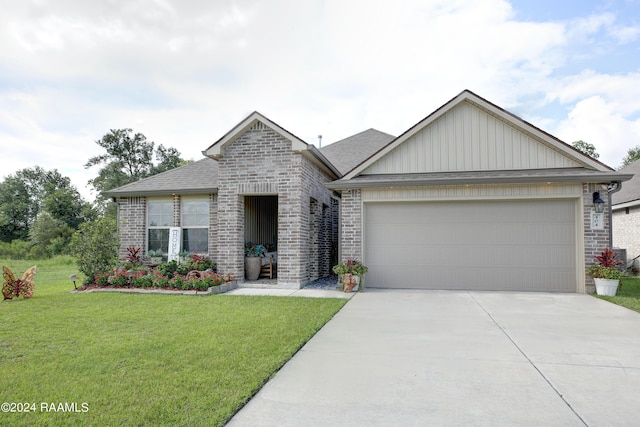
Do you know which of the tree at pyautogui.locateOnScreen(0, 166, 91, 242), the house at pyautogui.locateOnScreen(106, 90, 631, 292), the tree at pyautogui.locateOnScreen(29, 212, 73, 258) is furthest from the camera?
the tree at pyautogui.locateOnScreen(0, 166, 91, 242)

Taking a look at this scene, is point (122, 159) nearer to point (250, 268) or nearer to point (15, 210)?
point (15, 210)

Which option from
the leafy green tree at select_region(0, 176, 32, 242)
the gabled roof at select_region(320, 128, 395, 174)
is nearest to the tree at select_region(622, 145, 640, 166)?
the gabled roof at select_region(320, 128, 395, 174)

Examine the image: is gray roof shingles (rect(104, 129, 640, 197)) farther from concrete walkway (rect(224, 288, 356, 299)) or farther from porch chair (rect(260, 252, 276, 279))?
concrete walkway (rect(224, 288, 356, 299))

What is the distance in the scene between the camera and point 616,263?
859 centimetres

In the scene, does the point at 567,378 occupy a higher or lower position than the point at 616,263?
lower

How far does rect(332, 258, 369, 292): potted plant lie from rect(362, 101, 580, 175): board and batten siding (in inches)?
111

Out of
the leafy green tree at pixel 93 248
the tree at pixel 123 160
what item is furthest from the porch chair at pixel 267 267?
the tree at pixel 123 160

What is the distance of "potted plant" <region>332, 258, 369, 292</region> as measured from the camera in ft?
31.0

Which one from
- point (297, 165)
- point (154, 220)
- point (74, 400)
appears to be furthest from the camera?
point (154, 220)

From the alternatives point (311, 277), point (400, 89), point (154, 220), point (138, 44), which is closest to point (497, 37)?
point (400, 89)

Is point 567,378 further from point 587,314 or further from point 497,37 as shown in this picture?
point 497,37

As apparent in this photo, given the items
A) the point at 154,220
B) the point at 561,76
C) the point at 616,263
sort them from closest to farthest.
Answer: the point at 616,263, the point at 154,220, the point at 561,76

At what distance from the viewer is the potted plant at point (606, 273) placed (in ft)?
27.7

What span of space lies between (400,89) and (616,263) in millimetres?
9617
